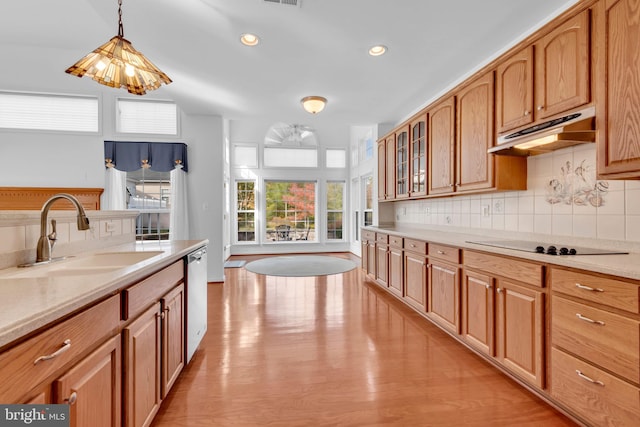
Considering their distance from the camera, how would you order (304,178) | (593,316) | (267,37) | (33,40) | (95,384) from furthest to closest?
(304,178), (33,40), (267,37), (593,316), (95,384)

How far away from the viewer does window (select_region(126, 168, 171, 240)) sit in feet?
16.8

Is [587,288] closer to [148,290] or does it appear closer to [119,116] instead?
[148,290]

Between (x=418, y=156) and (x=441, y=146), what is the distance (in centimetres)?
50

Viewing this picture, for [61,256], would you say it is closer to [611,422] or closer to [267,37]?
[267,37]

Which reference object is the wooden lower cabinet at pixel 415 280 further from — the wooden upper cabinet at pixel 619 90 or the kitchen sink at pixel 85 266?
the kitchen sink at pixel 85 266

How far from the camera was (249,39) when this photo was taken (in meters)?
2.56

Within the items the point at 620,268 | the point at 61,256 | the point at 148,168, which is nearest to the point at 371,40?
the point at 620,268

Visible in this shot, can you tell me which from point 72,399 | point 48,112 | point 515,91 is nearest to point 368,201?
point 515,91

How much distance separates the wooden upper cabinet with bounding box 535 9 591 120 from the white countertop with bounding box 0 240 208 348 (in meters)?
2.62

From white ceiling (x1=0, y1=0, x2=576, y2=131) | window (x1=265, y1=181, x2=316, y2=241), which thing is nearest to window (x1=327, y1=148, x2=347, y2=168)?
window (x1=265, y1=181, x2=316, y2=241)

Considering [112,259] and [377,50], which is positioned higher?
[377,50]

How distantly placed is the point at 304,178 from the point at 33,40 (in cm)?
540

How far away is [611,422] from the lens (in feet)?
4.31

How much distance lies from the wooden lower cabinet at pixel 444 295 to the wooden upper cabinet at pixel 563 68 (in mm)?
1376
